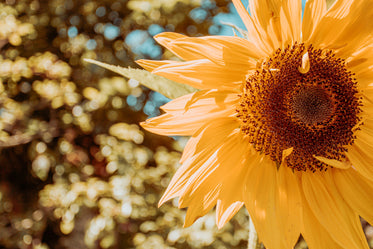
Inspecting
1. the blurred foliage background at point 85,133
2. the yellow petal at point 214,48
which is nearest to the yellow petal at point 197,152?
the yellow petal at point 214,48

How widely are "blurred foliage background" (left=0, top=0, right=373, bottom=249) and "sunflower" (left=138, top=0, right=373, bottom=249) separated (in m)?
1.10

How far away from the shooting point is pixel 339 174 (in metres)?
0.63

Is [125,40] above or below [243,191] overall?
below

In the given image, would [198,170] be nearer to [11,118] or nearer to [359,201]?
[359,201]

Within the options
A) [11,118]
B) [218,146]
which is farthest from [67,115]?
[218,146]

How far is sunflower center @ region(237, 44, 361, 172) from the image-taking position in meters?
0.60

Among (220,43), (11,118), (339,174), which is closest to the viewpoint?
(220,43)

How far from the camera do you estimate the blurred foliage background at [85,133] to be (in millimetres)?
1840

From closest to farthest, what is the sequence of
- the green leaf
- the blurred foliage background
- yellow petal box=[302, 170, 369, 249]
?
the green leaf
yellow petal box=[302, 170, 369, 249]
the blurred foliage background

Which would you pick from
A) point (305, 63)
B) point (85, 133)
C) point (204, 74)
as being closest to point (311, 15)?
point (305, 63)

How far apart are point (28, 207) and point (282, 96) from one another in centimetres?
204

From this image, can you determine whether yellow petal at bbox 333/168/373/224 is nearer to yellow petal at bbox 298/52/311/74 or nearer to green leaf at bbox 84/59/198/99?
yellow petal at bbox 298/52/311/74

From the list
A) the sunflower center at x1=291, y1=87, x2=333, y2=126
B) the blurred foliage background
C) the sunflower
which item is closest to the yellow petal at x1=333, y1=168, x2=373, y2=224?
the sunflower

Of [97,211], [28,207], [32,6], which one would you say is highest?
[32,6]
